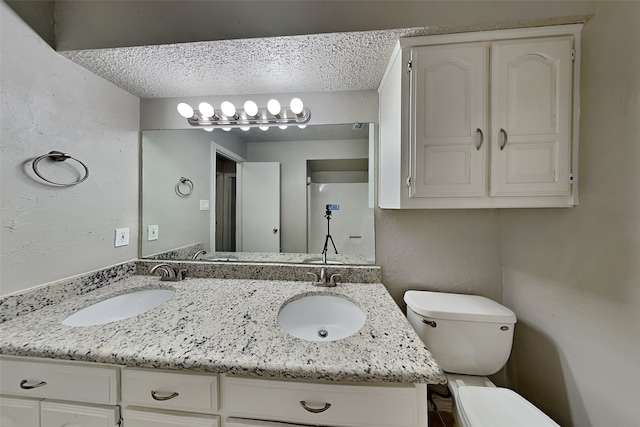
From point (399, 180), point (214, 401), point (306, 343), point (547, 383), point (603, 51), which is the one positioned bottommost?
point (547, 383)

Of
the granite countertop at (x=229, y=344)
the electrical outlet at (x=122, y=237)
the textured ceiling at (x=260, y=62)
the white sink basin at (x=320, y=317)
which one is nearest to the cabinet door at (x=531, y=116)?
the textured ceiling at (x=260, y=62)

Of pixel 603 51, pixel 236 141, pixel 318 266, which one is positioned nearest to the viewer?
pixel 603 51

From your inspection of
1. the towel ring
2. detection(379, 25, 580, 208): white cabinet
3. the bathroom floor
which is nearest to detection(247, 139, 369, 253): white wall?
detection(379, 25, 580, 208): white cabinet

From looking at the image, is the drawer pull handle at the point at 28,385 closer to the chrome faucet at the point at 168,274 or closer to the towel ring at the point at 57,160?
the chrome faucet at the point at 168,274

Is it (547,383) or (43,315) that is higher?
(43,315)

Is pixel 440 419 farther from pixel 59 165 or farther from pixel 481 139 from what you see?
pixel 59 165

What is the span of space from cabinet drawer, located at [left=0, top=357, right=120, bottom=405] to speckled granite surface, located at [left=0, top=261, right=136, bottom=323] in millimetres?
238

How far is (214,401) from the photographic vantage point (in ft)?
2.23

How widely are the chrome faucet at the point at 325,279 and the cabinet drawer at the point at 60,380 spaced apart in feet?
2.84

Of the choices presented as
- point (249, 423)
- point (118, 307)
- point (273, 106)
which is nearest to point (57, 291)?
point (118, 307)

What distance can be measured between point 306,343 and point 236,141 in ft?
4.23

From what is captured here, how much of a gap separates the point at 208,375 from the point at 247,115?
1.33 metres

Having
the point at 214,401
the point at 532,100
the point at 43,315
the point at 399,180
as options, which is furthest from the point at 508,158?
the point at 43,315

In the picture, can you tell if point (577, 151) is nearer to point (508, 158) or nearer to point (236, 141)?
point (508, 158)
